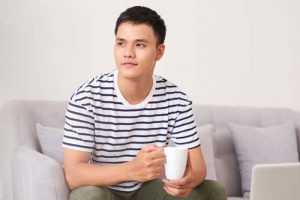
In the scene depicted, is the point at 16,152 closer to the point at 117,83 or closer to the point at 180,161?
the point at 117,83

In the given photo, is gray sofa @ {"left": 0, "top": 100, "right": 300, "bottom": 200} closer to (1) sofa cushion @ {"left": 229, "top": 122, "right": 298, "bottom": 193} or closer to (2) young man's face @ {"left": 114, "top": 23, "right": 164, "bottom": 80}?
(1) sofa cushion @ {"left": 229, "top": 122, "right": 298, "bottom": 193}

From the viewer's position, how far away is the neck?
7.20 ft

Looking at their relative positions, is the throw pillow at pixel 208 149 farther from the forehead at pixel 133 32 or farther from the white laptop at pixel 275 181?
the white laptop at pixel 275 181

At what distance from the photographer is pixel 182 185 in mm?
2033

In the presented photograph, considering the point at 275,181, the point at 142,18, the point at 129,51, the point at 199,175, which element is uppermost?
the point at 142,18

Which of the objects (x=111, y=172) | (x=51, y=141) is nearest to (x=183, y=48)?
(x=51, y=141)

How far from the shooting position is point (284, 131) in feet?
9.70

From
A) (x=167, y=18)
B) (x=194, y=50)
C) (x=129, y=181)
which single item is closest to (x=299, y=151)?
(x=194, y=50)

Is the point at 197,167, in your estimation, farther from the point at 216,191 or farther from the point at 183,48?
the point at 183,48

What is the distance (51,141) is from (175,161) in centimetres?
78

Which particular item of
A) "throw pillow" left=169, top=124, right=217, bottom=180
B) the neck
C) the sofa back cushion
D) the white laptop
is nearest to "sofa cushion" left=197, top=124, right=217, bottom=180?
"throw pillow" left=169, top=124, right=217, bottom=180

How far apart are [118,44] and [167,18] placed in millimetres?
1015

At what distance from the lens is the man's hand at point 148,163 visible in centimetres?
195

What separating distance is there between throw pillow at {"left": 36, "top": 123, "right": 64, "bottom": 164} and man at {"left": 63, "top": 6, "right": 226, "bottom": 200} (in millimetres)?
321
